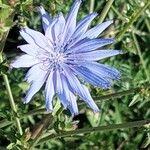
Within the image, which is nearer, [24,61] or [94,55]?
[24,61]

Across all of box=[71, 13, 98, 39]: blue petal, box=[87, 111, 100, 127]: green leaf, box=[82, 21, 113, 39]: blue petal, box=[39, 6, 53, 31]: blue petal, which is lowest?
box=[87, 111, 100, 127]: green leaf

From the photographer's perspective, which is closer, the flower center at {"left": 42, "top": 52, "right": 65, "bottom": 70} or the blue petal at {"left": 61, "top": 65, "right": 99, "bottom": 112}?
the blue petal at {"left": 61, "top": 65, "right": 99, "bottom": 112}

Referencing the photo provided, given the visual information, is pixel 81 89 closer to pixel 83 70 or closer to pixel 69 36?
pixel 83 70

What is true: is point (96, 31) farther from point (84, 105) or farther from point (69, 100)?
point (84, 105)

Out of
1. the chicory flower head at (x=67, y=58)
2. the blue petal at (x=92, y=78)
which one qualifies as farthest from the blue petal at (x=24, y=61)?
the blue petal at (x=92, y=78)

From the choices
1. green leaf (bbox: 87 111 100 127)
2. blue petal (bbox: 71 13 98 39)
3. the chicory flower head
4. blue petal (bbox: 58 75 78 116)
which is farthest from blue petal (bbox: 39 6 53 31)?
green leaf (bbox: 87 111 100 127)

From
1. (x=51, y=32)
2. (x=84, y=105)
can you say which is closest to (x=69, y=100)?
(x=51, y=32)

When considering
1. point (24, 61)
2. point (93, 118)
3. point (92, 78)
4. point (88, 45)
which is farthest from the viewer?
point (93, 118)

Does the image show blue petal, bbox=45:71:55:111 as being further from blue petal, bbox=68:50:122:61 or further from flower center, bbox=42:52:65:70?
blue petal, bbox=68:50:122:61
